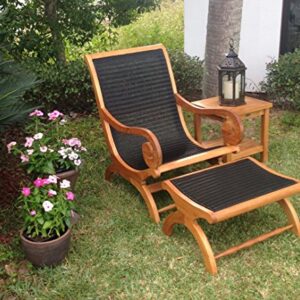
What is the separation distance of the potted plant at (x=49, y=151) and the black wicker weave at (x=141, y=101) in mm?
411

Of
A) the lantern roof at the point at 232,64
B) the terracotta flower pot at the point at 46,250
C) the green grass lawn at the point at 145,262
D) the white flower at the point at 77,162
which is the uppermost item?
the lantern roof at the point at 232,64

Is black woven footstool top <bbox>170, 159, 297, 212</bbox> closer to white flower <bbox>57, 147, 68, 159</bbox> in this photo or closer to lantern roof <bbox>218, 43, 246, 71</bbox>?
white flower <bbox>57, 147, 68, 159</bbox>

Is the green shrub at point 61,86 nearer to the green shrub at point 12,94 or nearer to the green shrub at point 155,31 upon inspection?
the green shrub at point 12,94

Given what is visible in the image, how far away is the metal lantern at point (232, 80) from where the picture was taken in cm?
368

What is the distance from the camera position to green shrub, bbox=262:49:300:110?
4688mm

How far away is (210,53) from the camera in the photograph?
14.8ft

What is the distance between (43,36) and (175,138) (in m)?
2.25

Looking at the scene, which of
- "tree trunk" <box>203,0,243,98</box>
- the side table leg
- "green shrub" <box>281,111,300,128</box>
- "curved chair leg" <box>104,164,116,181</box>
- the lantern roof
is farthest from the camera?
Result: "green shrub" <box>281,111,300,128</box>

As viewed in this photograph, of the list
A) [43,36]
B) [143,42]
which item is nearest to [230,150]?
[43,36]

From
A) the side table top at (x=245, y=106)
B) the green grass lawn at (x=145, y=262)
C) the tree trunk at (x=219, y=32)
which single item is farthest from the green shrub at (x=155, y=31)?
the green grass lawn at (x=145, y=262)

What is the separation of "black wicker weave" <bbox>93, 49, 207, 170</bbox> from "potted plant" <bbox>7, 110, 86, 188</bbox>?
411 millimetres

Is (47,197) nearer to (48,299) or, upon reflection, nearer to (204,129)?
(48,299)

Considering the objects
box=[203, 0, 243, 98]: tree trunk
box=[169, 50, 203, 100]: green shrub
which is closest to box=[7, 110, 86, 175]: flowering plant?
box=[203, 0, 243, 98]: tree trunk

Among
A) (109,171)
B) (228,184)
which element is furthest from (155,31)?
(228,184)
